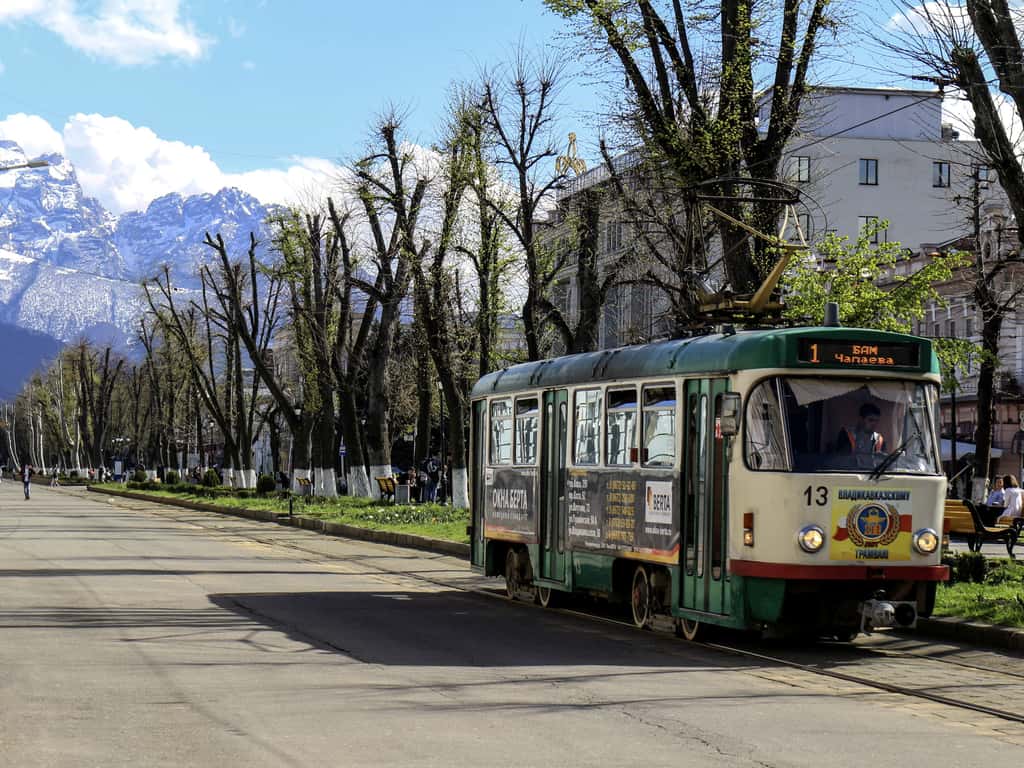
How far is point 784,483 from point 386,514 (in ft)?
92.5

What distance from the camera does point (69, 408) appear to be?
477 feet

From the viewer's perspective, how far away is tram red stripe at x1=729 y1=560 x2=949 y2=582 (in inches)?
543

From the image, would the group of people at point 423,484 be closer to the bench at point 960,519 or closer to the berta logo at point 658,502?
the bench at point 960,519

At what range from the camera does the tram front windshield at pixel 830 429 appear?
1411cm

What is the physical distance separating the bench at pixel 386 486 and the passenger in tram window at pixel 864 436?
34.9 m

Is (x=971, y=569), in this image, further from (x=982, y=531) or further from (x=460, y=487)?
(x=460, y=487)

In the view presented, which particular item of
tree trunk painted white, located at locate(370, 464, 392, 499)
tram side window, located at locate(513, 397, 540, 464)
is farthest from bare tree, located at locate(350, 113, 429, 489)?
tram side window, located at locate(513, 397, 540, 464)

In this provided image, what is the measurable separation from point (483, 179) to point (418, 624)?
24.5m

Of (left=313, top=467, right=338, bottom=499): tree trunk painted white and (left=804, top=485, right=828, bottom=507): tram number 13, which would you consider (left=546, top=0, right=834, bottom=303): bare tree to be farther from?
(left=313, top=467, right=338, bottom=499): tree trunk painted white

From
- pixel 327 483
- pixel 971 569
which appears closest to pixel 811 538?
pixel 971 569

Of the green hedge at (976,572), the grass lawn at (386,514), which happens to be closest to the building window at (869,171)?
the grass lawn at (386,514)

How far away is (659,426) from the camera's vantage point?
15.9 metres

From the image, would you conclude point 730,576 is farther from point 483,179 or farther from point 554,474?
point 483,179

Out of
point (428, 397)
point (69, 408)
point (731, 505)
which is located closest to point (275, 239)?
point (428, 397)
